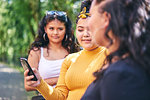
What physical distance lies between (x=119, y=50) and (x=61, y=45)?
223cm

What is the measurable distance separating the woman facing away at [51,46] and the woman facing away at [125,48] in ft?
5.87

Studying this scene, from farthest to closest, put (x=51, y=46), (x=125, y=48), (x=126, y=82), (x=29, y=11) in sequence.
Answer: (x=29, y=11) → (x=51, y=46) → (x=125, y=48) → (x=126, y=82)

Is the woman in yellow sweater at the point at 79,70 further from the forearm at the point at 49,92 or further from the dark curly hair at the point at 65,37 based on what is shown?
the dark curly hair at the point at 65,37

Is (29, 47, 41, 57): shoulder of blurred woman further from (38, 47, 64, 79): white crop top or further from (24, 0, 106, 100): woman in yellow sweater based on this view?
(24, 0, 106, 100): woman in yellow sweater

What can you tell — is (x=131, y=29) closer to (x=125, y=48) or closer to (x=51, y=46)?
(x=125, y=48)

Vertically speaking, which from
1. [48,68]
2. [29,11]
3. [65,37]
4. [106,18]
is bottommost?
[48,68]

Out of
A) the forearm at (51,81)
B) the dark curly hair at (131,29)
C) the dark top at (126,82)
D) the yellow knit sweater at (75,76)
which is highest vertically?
the dark curly hair at (131,29)

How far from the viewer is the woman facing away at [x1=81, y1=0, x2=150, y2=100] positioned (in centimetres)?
113

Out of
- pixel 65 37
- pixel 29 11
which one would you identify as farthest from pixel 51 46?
pixel 29 11

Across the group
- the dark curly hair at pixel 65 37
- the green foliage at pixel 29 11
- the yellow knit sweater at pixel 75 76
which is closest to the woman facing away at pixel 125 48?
the yellow knit sweater at pixel 75 76

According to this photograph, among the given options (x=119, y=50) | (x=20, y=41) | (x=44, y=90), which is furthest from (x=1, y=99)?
(x=20, y=41)

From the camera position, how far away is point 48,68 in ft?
9.97

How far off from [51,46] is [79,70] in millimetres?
1310

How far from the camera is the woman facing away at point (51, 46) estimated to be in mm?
3061
